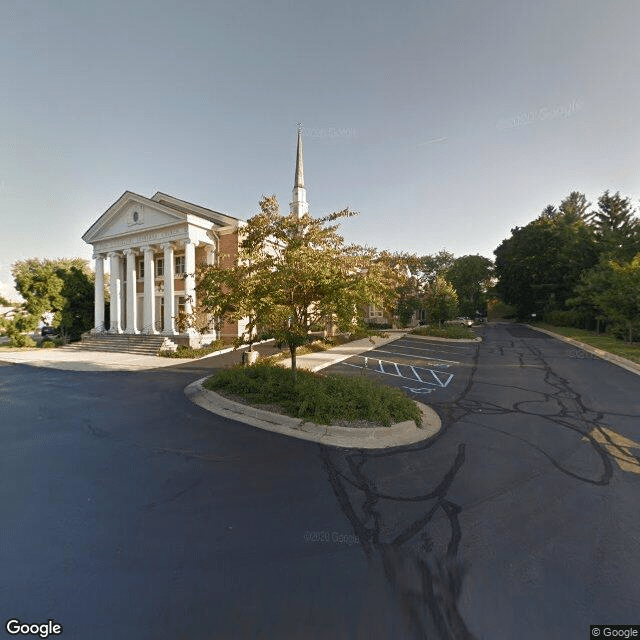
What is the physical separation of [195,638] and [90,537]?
5.94 ft

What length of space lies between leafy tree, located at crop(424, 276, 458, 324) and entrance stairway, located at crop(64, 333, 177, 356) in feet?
67.7

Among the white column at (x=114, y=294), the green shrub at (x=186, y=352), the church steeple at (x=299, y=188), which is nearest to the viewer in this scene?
the green shrub at (x=186, y=352)

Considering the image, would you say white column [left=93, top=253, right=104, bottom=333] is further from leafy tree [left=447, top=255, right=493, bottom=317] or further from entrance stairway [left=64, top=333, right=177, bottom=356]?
leafy tree [left=447, top=255, right=493, bottom=317]

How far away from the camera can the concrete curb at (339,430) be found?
525cm

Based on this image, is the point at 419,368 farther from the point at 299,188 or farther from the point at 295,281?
the point at 299,188

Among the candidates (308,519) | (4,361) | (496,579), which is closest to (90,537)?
(308,519)

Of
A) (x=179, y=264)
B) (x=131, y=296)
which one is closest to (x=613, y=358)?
(x=179, y=264)

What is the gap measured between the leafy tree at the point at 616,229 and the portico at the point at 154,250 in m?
33.2

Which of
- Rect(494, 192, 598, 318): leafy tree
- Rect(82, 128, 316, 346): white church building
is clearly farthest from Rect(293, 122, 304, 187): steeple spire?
Rect(494, 192, 598, 318): leafy tree

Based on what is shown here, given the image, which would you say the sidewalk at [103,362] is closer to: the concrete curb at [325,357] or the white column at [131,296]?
the white column at [131,296]

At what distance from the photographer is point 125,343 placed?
64.6ft

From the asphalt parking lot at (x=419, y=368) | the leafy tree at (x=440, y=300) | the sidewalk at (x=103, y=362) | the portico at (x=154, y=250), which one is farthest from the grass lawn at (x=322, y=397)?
the leafy tree at (x=440, y=300)

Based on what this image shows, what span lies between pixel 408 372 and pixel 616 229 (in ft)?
130

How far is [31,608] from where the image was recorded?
91.6 inches
